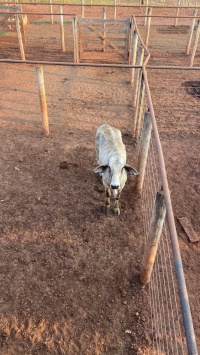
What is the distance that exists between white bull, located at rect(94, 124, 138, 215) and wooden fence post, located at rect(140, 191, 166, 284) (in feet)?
3.67

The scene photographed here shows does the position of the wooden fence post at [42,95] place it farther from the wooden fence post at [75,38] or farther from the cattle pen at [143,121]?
the wooden fence post at [75,38]

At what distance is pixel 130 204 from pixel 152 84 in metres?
6.37

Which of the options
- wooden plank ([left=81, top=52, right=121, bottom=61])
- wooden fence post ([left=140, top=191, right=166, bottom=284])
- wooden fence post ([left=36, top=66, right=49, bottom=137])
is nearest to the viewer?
wooden fence post ([left=140, top=191, right=166, bottom=284])

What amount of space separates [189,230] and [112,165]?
5.99ft

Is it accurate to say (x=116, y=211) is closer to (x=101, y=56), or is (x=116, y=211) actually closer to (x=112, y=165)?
(x=112, y=165)

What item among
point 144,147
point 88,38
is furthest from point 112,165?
point 88,38

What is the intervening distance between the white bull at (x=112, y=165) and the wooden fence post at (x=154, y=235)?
3.67 feet

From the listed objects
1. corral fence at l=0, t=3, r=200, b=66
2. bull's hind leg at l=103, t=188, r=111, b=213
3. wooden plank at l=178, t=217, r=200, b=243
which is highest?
corral fence at l=0, t=3, r=200, b=66

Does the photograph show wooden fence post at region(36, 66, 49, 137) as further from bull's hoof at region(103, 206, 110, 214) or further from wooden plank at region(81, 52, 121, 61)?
wooden plank at region(81, 52, 121, 61)

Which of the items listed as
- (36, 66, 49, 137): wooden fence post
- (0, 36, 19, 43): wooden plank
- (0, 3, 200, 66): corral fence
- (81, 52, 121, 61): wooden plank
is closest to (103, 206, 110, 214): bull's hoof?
(36, 66, 49, 137): wooden fence post

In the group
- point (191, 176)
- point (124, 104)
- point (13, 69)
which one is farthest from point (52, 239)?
point (13, 69)

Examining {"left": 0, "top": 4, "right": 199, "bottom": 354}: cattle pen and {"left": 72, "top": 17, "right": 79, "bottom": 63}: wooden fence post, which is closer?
{"left": 0, "top": 4, "right": 199, "bottom": 354}: cattle pen

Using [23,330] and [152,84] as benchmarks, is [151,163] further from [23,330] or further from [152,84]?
[152,84]

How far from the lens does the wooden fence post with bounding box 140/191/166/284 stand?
3.35 metres
